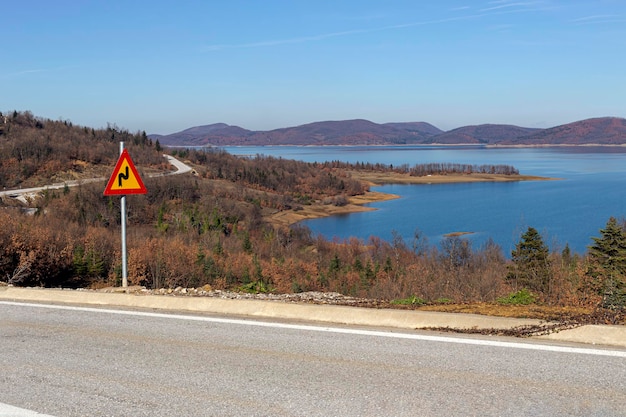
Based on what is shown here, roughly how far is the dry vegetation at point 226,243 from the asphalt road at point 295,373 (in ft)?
6.03

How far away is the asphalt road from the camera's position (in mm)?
4766

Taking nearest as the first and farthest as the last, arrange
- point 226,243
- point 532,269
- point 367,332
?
point 367,332 < point 532,269 < point 226,243

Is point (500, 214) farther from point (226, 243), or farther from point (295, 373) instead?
point (295, 373)

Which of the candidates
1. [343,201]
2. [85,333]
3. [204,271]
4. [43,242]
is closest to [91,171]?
[343,201]

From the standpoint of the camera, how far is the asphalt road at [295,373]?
15.6ft

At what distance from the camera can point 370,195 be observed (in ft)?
428

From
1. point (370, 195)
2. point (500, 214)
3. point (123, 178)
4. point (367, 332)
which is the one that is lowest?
point (500, 214)

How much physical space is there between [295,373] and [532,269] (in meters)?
20.1

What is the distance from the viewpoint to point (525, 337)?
21.4ft

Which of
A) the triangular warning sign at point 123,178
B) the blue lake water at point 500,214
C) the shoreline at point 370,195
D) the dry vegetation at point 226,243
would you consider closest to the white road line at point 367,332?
the dry vegetation at point 226,243

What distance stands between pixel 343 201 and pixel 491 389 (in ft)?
380

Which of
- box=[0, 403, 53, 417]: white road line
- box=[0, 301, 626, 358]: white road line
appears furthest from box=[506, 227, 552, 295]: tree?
box=[0, 403, 53, 417]: white road line

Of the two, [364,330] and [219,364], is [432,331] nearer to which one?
[364,330]

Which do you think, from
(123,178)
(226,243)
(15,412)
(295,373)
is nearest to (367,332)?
(295,373)
